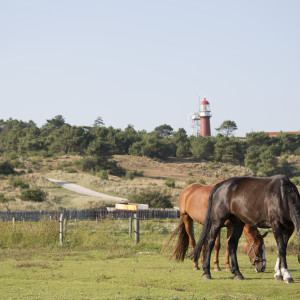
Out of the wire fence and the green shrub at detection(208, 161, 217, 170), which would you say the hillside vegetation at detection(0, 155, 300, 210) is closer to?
the green shrub at detection(208, 161, 217, 170)

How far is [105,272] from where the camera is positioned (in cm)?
1192

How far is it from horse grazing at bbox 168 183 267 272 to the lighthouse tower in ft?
374

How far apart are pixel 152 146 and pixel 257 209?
81557 millimetres

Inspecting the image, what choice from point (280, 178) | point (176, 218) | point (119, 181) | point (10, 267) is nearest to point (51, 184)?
point (119, 181)

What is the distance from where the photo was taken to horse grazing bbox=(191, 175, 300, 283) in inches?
376

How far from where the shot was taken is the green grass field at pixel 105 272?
9062 mm

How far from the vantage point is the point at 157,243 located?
61.1 feet

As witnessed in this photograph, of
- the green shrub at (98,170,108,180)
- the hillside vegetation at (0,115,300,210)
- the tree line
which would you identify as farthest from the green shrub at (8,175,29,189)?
the tree line

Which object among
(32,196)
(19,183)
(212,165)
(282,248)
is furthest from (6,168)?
(282,248)

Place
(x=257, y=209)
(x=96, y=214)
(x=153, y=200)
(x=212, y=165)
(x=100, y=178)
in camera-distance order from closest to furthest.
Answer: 1. (x=257, y=209)
2. (x=96, y=214)
3. (x=153, y=200)
4. (x=100, y=178)
5. (x=212, y=165)

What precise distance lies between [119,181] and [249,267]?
57.0 m

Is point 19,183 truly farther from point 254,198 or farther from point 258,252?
point 254,198

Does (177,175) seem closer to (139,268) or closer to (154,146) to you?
(154,146)

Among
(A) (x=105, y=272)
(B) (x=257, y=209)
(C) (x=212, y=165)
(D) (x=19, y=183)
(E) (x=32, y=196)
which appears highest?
(C) (x=212, y=165)
